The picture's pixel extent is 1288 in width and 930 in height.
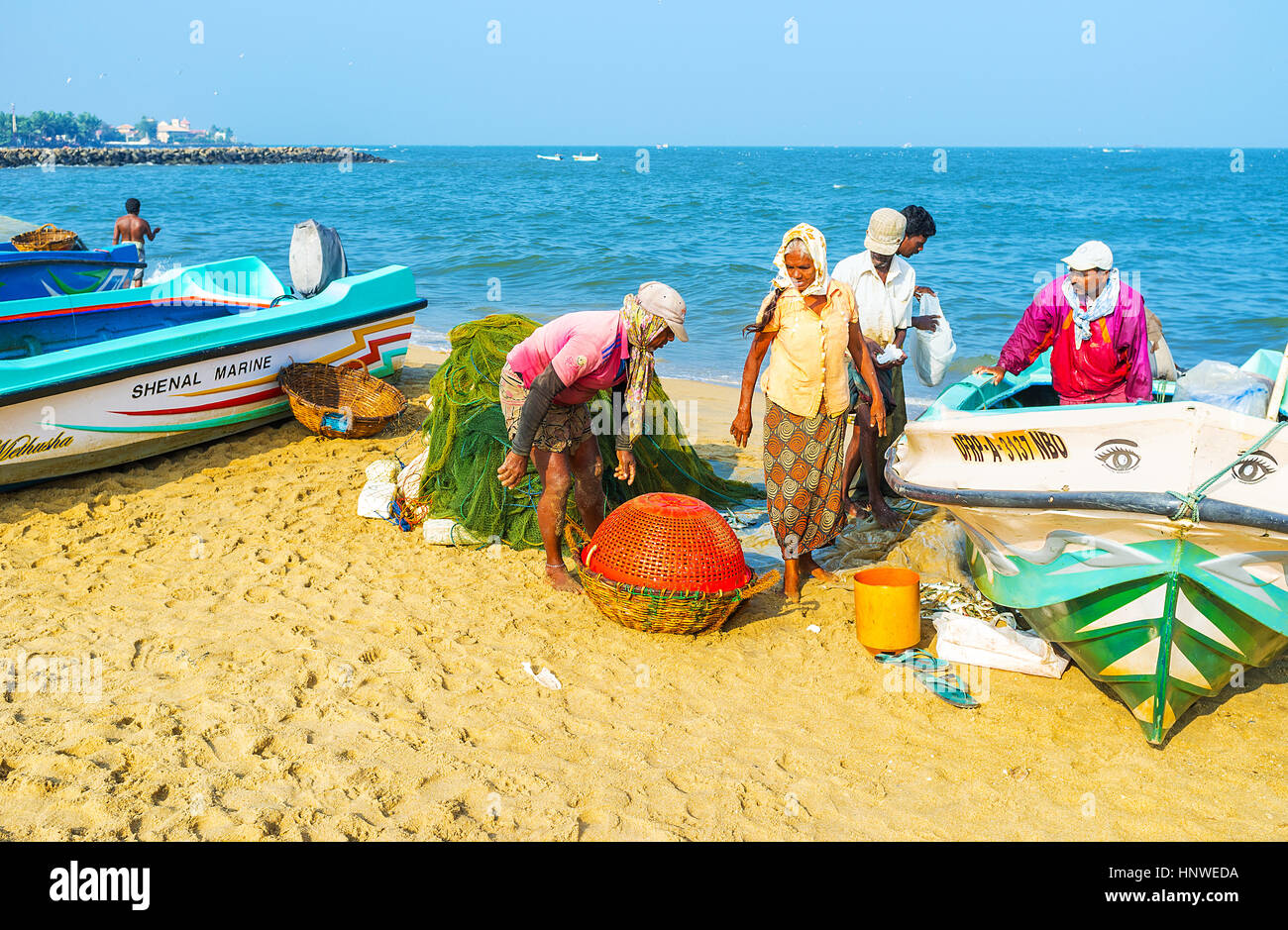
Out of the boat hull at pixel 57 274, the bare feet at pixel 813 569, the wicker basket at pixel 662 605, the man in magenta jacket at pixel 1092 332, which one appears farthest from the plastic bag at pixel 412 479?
the boat hull at pixel 57 274

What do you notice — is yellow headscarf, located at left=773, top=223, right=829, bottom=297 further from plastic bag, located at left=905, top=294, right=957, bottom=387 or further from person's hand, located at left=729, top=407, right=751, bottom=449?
plastic bag, located at left=905, top=294, right=957, bottom=387

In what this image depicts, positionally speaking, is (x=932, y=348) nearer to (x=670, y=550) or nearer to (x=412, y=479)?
(x=670, y=550)

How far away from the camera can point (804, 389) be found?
14.8 feet

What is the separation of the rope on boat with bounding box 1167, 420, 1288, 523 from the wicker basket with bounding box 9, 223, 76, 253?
1140 cm

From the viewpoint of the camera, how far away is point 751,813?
3.21 m

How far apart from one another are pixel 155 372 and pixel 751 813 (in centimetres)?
503

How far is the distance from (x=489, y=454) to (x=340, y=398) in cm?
255

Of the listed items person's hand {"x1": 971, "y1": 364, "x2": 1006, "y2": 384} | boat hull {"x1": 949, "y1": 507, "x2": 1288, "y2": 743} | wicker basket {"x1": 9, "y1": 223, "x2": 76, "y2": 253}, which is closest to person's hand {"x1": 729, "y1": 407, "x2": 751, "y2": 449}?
boat hull {"x1": 949, "y1": 507, "x2": 1288, "y2": 743}

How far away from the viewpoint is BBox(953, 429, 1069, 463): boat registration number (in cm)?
365

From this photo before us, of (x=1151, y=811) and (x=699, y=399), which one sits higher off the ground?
(x=699, y=399)

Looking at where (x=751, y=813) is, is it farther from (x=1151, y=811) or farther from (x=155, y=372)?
(x=155, y=372)

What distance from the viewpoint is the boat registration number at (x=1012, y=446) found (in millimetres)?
3650

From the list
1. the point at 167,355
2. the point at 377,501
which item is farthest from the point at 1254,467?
the point at 167,355

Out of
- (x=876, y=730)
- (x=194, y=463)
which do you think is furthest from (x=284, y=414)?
(x=876, y=730)
